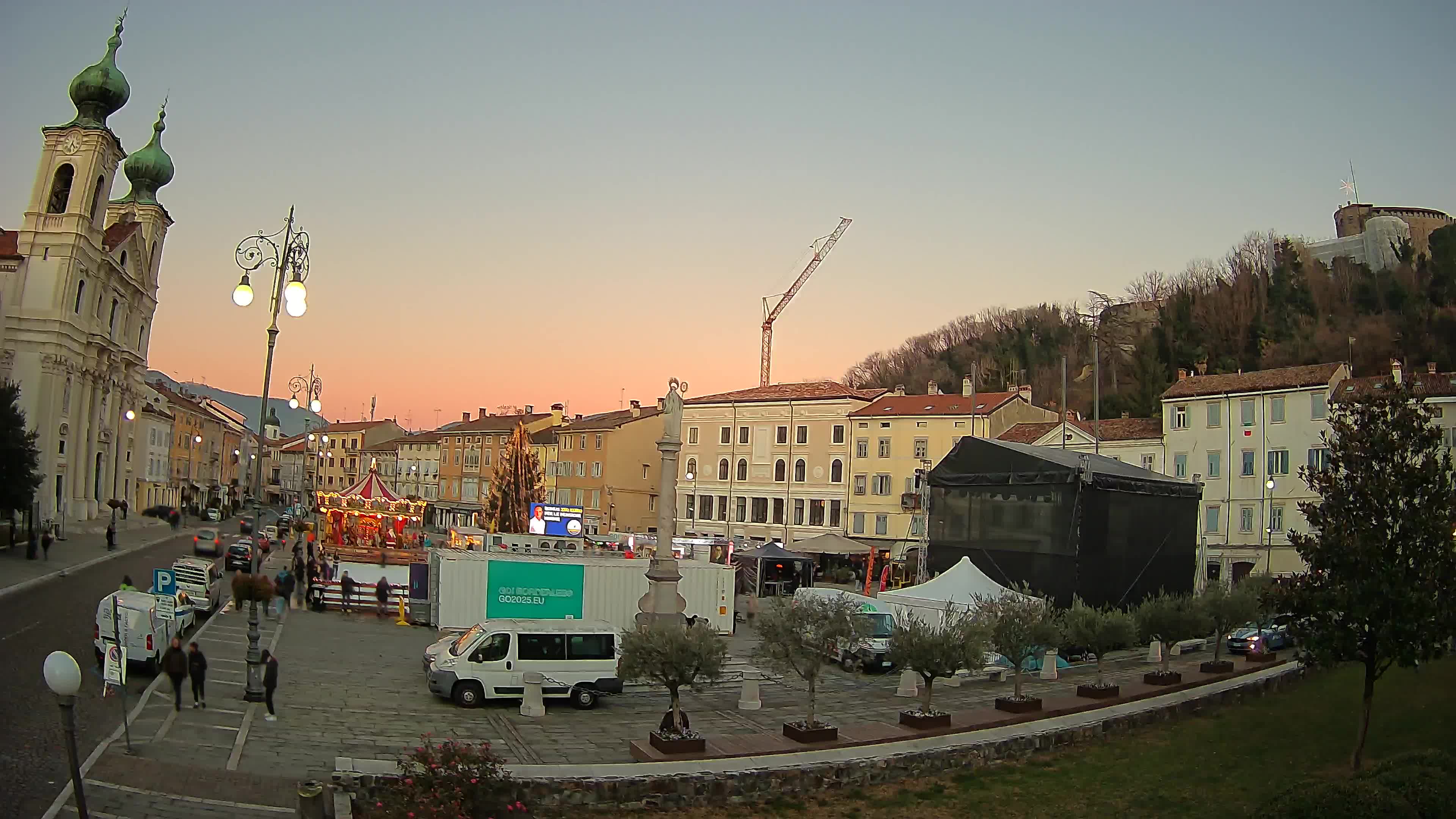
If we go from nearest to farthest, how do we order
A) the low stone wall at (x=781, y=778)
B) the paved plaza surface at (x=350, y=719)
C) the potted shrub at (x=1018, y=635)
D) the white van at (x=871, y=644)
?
the paved plaza surface at (x=350, y=719), the low stone wall at (x=781, y=778), the potted shrub at (x=1018, y=635), the white van at (x=871, y=644)

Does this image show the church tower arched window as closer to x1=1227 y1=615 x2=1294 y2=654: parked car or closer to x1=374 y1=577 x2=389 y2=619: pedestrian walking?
x1=374 y1=577 x2=389 y2=619: pedestrian walking

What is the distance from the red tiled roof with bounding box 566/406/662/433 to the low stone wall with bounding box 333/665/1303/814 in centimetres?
6006

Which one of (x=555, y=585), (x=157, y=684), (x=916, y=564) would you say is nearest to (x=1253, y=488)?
(x=916, y=564)

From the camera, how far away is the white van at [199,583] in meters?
28.2

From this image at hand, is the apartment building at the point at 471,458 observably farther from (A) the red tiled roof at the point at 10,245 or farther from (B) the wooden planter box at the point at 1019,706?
(B) the wooden planter box at the point at 1019,706

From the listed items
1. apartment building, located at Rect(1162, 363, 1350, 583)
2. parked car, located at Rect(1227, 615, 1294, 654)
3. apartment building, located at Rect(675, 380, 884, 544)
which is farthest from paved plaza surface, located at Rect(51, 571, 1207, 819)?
apartment building, located at Rect(675, 380, 884, 544)

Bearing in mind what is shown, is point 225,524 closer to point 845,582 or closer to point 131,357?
point 131,357

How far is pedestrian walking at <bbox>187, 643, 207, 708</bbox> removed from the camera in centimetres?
1755

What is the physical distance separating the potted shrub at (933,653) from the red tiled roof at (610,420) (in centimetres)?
5810

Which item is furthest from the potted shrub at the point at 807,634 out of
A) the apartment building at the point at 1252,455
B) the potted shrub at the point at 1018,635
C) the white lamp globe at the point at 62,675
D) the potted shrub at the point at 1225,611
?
the apartment building at the point at 1252,455

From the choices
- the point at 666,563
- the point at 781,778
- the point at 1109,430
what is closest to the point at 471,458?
the point at 1109,430

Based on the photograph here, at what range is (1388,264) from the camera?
102625 mm

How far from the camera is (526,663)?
2047 centimetres

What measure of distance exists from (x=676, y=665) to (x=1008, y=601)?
850 centimetres
